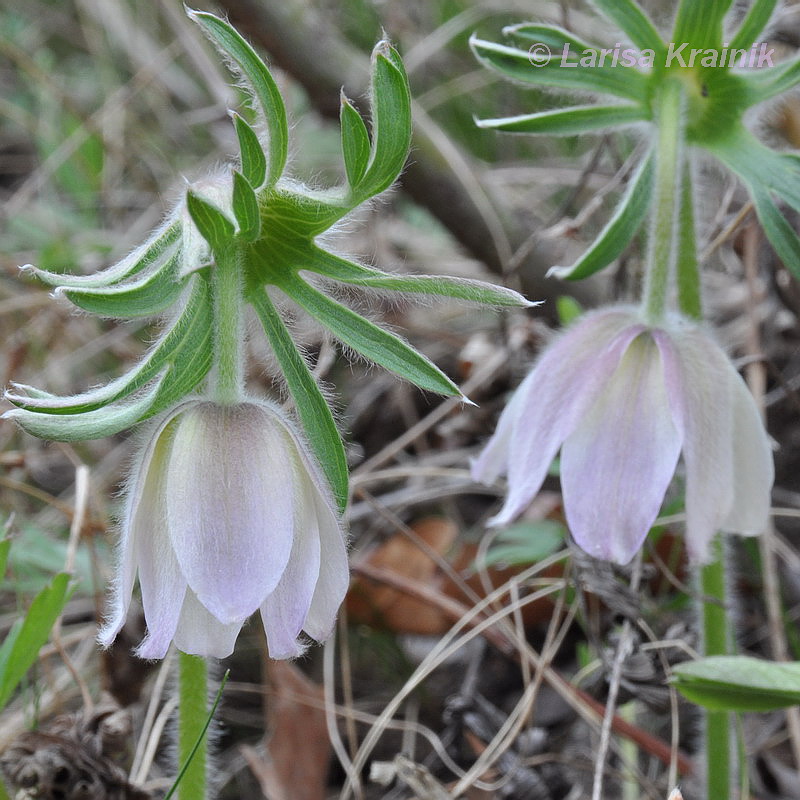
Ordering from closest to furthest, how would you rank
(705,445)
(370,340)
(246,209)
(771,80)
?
1. (246,209)
2. (370,340)
3. (705,445)
4. (771,80)

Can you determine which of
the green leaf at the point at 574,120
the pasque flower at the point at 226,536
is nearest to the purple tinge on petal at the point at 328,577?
the pasque flower at the point at 226,536

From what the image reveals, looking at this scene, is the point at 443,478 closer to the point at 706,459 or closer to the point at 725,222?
the point at 725,222

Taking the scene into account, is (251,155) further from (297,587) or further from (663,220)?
(663,220)

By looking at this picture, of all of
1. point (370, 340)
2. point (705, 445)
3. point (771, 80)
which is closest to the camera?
point (370, 340)

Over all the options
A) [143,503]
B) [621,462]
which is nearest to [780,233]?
[621,462]

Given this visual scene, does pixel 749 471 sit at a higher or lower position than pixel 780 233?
lower

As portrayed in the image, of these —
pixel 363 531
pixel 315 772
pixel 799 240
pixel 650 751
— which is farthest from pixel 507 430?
pixel 363 531

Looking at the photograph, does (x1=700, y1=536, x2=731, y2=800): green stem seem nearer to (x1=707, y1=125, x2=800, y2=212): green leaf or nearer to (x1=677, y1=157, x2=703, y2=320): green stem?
(x1=677, y1=157, x2=703, y2=320): green stem
